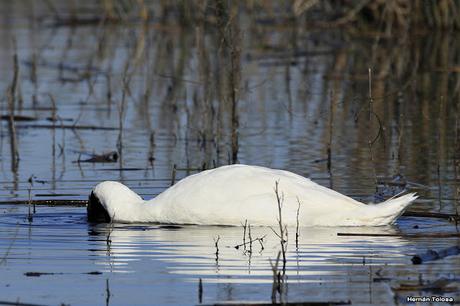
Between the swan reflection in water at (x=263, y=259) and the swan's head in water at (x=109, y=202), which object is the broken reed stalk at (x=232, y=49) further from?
the swan reflection in water at (x=263, y=259)

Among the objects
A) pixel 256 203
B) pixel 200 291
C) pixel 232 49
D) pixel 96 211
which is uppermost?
pixel 232 49

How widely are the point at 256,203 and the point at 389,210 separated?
0.90 meters

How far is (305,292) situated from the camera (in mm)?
6406

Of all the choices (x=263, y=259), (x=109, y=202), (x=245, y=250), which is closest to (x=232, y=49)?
(x=109, y=202)

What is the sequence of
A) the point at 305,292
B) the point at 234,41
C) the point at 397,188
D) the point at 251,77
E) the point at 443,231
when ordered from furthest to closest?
the point at 251,77 < the point at 234,41 < the point at 397,188 < the point at 443,231 < the point at 305,292

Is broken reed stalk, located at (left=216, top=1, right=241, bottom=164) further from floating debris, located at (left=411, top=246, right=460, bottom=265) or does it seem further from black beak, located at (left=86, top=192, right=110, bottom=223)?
floating debris, located at (left=411, top=246, right=460, bottom=265)

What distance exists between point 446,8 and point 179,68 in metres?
5.97

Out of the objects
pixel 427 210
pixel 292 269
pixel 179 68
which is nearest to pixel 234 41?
pixel 427 210

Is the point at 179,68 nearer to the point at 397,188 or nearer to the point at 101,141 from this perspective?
the point at 101,141

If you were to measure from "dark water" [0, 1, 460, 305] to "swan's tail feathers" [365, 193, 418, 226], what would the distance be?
3.6 inches

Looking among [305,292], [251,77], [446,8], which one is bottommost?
[305,292]

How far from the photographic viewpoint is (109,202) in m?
9.26

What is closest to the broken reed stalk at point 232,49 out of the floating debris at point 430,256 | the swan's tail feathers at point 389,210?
the swan's tail feathers at point 389,210

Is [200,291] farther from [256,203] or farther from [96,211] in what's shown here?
[96,211]
